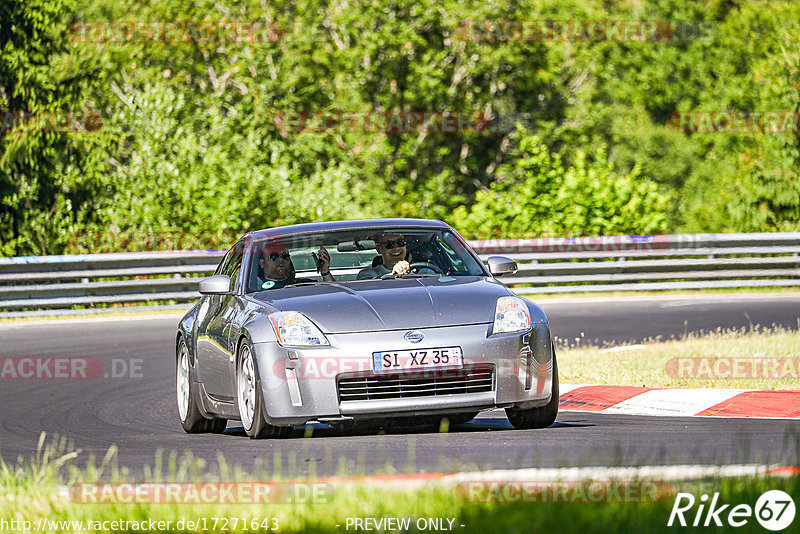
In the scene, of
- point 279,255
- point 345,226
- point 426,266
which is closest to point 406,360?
point 426,266

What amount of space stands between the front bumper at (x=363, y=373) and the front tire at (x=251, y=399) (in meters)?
0.08

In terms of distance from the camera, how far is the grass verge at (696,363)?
36.0 feet

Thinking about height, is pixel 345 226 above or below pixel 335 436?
above

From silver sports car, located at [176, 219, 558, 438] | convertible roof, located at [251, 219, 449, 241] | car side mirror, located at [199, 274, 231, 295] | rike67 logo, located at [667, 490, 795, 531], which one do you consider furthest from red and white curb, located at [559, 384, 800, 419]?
rike67 logo, located at [667, 490, 795, 531]

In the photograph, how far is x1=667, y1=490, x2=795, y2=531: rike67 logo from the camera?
4746 mm

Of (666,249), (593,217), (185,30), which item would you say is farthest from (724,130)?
(666,249)

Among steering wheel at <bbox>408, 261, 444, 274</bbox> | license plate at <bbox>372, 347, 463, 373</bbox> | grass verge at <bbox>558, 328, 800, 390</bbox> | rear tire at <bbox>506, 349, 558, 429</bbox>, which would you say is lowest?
grass verge at <bbox>558, 328, 800, 390</bbox>

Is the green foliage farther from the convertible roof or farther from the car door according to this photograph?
the car door

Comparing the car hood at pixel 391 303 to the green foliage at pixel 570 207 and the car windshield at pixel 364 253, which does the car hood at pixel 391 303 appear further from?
the green foliage at pixel 570 207

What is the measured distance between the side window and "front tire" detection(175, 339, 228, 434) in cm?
65

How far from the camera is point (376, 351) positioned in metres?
7.76

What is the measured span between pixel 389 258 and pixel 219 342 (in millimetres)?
1333

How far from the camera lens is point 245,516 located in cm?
514

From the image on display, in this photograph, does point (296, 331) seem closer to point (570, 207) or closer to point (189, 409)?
point (189, 409)
